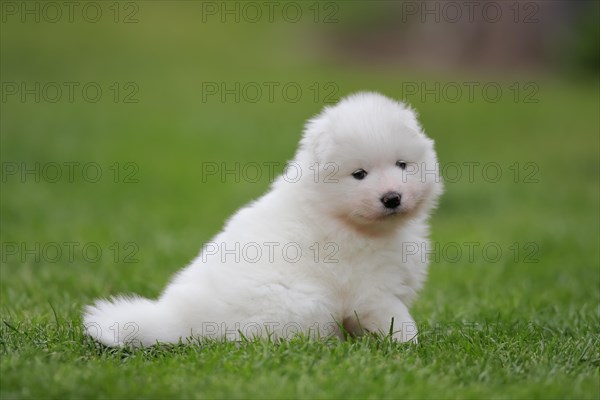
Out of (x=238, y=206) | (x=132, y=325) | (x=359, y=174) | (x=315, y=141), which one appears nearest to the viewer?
(x=132, y=325)

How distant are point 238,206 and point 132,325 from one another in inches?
240

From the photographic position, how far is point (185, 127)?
48.1ft

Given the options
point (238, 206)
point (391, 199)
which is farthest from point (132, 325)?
point (238, 206)

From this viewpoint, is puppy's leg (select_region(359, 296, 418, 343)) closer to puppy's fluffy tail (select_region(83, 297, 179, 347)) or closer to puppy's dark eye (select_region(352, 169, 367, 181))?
puppy's dark eye (select_region(352, 169, 367, 181))

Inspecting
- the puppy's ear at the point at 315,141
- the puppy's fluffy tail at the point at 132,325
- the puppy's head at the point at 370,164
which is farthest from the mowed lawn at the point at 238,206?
the puppy's ear at the point at 315,141

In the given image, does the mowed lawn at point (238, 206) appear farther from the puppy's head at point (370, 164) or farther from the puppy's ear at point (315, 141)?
the puppy's ear at point (315, 141)

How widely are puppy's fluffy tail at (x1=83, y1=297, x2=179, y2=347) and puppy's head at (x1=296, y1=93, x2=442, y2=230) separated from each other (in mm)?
1009

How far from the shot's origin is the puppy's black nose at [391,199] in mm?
4227

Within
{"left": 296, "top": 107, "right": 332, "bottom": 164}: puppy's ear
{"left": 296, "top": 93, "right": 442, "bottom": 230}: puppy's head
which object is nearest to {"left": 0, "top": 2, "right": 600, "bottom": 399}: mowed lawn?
{"left": 296, "top": 93, "right": 442, "bottom": 230}: puppy's head

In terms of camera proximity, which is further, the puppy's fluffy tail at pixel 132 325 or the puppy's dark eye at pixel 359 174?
the puppy's dark eye at pixel 359 174

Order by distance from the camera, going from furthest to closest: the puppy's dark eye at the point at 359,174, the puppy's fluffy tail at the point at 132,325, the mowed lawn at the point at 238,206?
the puppy's dark eye at the point at 359,174
the puppy's fluffy tail at the point at 132,325
the mowed lawn at the point at 238,206

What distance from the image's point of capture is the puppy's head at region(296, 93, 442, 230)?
14.0ft

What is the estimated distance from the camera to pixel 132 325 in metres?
4.21

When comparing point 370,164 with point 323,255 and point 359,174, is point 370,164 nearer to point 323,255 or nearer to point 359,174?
point 359,174
